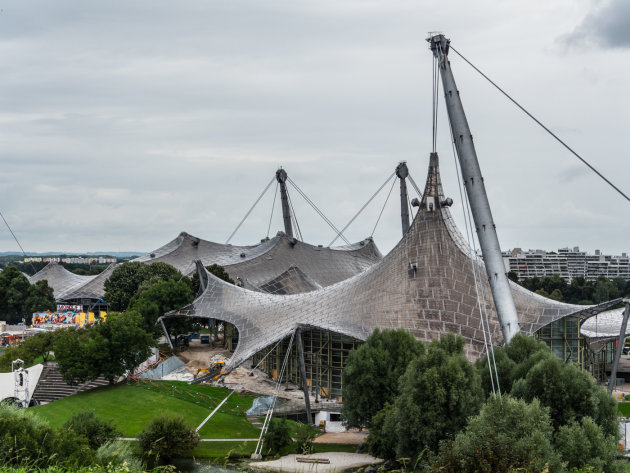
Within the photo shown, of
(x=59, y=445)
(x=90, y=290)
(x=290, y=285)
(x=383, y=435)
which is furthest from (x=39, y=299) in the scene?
(x=59, y=445)

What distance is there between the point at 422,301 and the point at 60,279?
79.1 meters

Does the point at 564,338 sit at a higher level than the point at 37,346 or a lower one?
higher

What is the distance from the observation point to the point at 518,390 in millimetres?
30656

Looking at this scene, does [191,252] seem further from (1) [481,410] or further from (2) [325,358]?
(1) [481,410]

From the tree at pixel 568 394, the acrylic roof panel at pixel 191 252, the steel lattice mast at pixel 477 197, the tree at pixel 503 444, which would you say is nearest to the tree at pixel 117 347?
the steel lattice mast at pixel 477 197

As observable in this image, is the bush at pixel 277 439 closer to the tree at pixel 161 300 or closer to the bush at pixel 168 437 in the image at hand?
the bush at pixel 168 437

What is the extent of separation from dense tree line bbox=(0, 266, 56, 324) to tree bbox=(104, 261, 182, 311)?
9.35 meters

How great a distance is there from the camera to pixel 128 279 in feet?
283

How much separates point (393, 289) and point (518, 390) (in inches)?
668

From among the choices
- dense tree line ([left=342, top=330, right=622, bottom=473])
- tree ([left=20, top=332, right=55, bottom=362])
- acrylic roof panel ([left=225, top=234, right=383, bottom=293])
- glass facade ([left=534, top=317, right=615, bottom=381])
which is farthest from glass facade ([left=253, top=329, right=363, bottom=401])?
acrylic roof panel ([left=225, top=234, right=383, bottom=293])

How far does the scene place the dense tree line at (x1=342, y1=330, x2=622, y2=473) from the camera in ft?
74.3

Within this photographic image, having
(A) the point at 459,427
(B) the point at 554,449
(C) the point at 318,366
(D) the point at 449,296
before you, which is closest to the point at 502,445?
(B) the point at 554,449

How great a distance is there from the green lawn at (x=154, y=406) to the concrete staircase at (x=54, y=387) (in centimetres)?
159

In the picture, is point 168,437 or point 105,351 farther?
point 105,351
